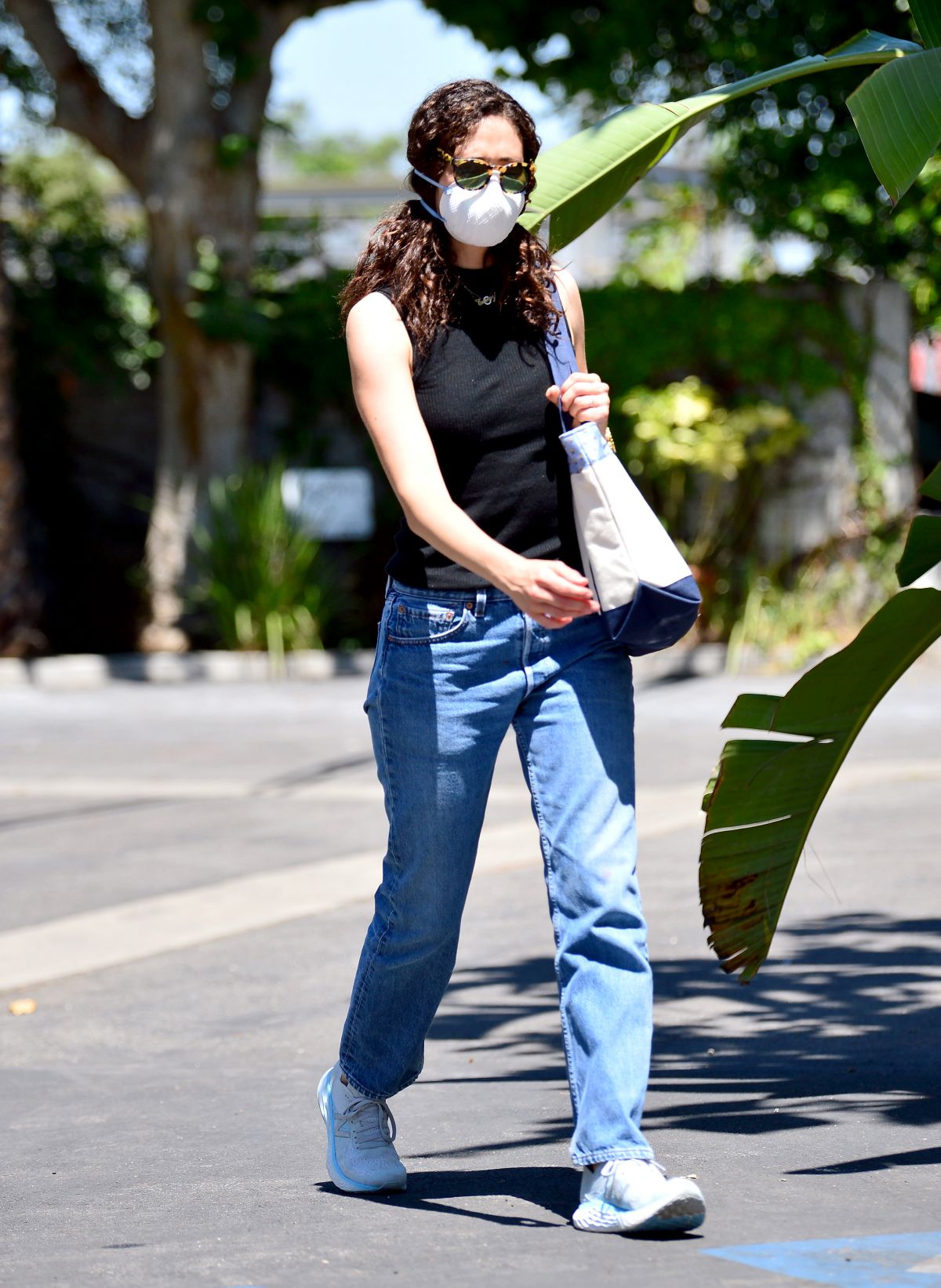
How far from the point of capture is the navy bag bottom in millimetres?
3311

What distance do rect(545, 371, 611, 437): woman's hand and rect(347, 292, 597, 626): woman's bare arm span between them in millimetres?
253

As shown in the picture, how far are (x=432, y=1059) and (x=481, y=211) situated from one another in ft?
7.69

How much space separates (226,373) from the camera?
15.7m

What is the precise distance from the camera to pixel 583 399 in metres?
3.37

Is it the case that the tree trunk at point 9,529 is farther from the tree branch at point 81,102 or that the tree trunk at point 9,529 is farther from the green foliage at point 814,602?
the green foliage at point 814,602

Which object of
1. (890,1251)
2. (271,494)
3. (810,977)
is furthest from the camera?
(271,494)

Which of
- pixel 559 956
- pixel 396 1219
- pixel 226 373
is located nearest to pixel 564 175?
pixel 559 956

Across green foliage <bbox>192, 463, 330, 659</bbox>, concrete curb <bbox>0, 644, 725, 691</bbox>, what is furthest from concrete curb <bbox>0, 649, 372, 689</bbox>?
green foliage <bbox>192, 463, 330, 659</bbox>

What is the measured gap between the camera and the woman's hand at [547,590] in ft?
10.6

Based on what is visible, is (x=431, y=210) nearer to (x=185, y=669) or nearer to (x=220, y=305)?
(x=185, y=669)

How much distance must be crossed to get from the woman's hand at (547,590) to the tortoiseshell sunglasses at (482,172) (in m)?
0.70

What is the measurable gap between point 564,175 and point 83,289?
13.3 metres

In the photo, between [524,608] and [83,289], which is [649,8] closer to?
[83,289]

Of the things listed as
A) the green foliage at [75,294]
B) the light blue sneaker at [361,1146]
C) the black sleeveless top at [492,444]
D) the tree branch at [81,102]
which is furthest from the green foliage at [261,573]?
the black sleeveless top at [492,444]
